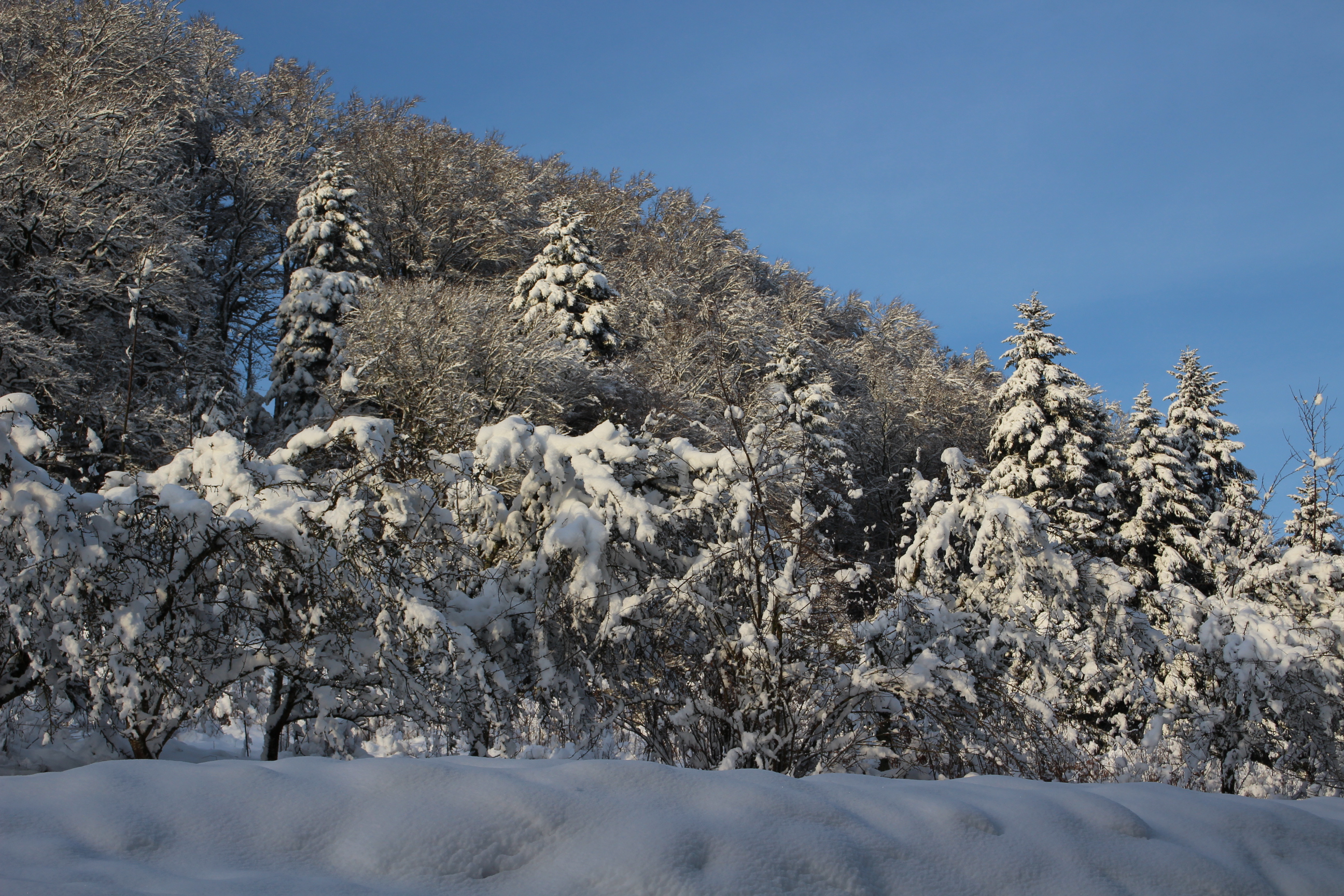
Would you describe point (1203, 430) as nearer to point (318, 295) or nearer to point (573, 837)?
point (318, 295)

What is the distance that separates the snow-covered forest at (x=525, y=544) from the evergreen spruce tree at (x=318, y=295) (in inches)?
4.9

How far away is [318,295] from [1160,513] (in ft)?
69.9

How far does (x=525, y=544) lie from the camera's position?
226 inches

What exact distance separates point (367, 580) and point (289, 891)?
308 centimetres

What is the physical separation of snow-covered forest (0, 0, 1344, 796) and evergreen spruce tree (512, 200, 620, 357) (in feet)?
0.56

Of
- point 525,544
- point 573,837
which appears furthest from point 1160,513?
point 573,837

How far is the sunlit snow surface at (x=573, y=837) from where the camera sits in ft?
5.51

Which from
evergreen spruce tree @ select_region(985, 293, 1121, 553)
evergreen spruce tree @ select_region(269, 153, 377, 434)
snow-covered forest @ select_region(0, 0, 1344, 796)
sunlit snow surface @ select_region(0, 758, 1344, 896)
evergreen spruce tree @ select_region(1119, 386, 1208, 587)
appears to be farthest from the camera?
evergreen spruce tree @ select_region(985, 293, 1121, 553)

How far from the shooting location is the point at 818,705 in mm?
4711

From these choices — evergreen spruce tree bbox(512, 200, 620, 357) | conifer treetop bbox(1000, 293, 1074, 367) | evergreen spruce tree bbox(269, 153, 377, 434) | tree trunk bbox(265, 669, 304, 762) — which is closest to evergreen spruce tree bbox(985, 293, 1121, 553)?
conifer treetop bbox(1000, 293, 1074, 367)

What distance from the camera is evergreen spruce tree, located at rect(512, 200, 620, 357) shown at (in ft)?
77.7

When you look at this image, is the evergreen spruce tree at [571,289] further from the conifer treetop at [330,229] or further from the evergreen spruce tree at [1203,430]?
the evergreen spruce tree at [1203,430]

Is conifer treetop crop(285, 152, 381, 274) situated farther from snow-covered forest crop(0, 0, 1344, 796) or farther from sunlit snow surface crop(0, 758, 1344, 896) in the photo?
sunlit snow surface crop(0, 758, 1344, 896)

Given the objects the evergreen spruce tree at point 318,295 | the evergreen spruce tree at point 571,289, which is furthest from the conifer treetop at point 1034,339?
the evergreen spruce tree at point 318,295
